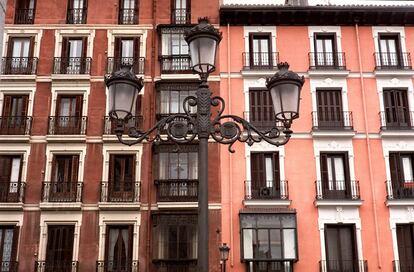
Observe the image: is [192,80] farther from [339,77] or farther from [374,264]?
[374,264]

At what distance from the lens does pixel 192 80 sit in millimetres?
27188

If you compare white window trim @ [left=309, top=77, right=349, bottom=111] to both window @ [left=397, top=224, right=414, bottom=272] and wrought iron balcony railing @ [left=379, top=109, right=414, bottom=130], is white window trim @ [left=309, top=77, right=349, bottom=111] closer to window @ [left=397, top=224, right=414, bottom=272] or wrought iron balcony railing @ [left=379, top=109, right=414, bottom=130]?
wrought iron balcony railing @ [left=379, top=109, right=414, bottom=130]

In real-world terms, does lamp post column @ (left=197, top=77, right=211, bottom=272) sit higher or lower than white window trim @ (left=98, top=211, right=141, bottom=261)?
lower

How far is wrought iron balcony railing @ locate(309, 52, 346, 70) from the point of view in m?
27.5

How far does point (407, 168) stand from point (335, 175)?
3.34 meters

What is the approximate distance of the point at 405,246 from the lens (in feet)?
83.3

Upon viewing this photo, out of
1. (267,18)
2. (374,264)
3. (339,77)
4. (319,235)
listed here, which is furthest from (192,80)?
(374,264)

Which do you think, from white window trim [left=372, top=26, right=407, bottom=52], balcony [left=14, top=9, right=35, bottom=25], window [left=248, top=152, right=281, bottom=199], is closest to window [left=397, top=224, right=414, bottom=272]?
window [left=248, top=152, right=281, bottom=199]

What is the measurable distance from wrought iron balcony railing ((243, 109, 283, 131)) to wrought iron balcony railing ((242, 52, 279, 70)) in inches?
86.5

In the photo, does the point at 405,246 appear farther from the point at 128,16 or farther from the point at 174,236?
the point at 128,16

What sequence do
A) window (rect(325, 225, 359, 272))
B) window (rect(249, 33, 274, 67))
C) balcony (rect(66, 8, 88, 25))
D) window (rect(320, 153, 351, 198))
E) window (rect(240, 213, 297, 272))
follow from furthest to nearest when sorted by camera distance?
balcony (rect(66, 8, 88, 25)) < window (rect(249, 33, 274, 67)) < window (rect(320, 153, 351, 198)) < window (rect(325, 225, 359, 272)) < window (rect(240, 213, 297, 272))

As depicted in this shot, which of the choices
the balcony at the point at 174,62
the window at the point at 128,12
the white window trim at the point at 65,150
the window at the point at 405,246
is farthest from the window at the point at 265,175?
the window at the point at 128,12

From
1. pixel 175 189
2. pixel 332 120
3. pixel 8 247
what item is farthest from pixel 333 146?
pixel 8 247

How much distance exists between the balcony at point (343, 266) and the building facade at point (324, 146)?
0.14 feet
